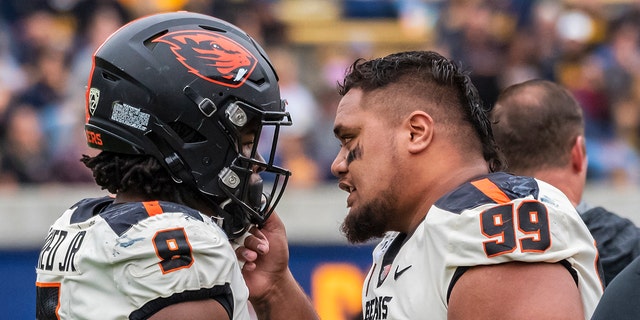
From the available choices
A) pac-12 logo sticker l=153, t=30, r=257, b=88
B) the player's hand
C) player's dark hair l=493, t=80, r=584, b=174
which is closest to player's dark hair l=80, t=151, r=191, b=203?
pac-12 logo sticker l=153, t=30, r=257, b=88

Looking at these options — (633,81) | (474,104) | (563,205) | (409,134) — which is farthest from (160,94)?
(633,81)

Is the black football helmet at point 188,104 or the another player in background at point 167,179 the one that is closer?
the another player in background at point 167,179

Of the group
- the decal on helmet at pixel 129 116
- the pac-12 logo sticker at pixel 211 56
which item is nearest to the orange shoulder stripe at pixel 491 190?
the pac-12 logo sticker at pixel 211 56

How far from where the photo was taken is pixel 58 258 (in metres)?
2.59

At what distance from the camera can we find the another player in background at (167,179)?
8.03ft

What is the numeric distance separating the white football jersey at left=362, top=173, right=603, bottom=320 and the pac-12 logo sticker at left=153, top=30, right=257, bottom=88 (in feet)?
2.21

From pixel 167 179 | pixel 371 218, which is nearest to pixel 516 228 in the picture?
pixel 371 218

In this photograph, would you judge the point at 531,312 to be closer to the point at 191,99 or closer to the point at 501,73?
the point at 191,99

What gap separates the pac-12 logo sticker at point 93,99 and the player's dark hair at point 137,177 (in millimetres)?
149

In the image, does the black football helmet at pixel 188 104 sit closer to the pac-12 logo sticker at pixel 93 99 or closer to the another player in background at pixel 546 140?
the pac-12 logo sticker at pixel 93 99

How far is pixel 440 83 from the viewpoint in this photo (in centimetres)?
288

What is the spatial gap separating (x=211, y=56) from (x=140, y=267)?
678 mm

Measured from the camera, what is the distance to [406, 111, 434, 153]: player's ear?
280cm

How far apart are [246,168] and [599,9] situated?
774 centimetres
